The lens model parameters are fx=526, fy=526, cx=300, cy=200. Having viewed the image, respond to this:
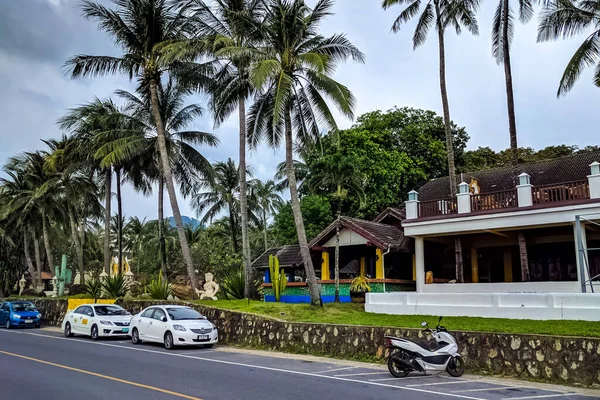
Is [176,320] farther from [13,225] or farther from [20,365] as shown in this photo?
[13,225]

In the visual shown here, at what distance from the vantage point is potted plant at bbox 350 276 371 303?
24938 mm

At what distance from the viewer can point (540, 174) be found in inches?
999

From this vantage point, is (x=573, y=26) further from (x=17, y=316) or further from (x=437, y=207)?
(x=17, y=316)

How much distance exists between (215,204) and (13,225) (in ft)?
60.1

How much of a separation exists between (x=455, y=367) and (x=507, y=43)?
56.7ft

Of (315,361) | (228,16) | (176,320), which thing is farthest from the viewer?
(228,16)

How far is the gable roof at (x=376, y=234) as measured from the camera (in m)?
25.3

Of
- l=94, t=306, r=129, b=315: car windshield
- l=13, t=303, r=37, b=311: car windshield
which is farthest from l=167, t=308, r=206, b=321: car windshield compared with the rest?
l=13, t=303, r=37, b=311: car windshield

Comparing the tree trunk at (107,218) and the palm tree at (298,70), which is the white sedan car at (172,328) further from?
the tree trunk at (107,218)

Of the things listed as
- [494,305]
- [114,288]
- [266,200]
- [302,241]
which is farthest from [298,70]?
[266,200]

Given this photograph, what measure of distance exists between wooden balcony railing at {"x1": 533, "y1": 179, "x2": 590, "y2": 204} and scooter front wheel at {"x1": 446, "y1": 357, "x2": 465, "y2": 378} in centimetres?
1001

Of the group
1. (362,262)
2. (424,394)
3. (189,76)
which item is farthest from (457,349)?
(189,76)

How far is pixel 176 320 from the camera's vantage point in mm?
17531

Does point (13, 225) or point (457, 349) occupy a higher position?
point (13, 225)
